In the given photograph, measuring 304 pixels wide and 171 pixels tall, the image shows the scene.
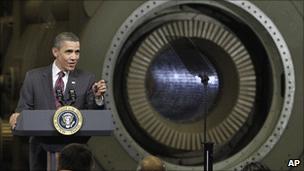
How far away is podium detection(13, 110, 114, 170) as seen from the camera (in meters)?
3.25

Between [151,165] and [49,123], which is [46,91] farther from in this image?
[151,165]

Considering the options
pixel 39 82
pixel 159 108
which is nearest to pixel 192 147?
pixel 159 108

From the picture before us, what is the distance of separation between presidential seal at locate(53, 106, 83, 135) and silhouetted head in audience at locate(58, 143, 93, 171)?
622mm

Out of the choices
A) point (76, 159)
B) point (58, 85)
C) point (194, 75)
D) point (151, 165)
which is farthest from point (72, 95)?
point (194, 75)

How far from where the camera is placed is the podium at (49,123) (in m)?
3.25

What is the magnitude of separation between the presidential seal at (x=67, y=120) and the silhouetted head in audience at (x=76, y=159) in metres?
0.62

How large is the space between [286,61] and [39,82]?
5.69 ft

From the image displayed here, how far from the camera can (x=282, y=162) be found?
15.6ft

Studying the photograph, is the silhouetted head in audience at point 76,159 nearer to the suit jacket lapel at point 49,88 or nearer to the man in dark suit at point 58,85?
the man in dark suit at point 58,85

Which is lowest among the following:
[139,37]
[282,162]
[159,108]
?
[282,162]

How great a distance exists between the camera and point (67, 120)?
127 inches

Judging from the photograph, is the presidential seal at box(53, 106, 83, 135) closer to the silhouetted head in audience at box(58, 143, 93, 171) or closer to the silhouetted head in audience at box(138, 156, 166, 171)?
the silhouetted head in audience at box(138, 156, 166, 171)

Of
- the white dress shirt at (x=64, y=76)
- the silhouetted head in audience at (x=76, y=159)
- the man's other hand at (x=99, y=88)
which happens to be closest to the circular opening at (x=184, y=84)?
the white dress shirt at (x=64, y=76)

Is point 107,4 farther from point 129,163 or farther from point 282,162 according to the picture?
point 282,162
